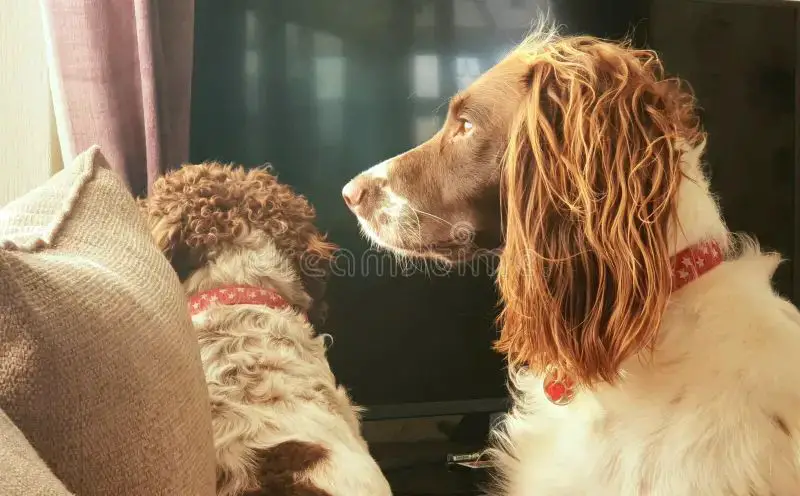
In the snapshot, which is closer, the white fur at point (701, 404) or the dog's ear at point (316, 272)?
the white fur at point (701, 404)

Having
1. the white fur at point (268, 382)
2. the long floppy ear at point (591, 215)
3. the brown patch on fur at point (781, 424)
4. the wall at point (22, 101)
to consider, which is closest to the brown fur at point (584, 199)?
the long floppy ear at point (591, 215)

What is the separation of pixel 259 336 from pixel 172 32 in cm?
Answer: 70

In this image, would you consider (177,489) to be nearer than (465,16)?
Yes

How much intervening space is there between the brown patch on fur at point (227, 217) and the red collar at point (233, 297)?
2.8 inches

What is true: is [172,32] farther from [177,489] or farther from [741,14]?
[741,14]

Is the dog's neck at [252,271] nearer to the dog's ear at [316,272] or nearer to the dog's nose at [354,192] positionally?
the dog's ear at [316,272]

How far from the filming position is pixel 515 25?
5.23ft

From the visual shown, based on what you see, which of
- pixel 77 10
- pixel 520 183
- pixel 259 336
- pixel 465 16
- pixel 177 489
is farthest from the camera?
pixel 465 16

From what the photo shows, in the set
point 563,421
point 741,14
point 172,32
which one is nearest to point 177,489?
point 563,421

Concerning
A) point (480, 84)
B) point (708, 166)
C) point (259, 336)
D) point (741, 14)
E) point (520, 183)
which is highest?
point (741, 14)

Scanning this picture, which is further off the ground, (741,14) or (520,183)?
(741,14)

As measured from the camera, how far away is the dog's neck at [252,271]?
4.24ft

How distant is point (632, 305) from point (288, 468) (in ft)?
1.78

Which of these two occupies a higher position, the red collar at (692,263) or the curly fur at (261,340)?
the red collar at (692,263)
